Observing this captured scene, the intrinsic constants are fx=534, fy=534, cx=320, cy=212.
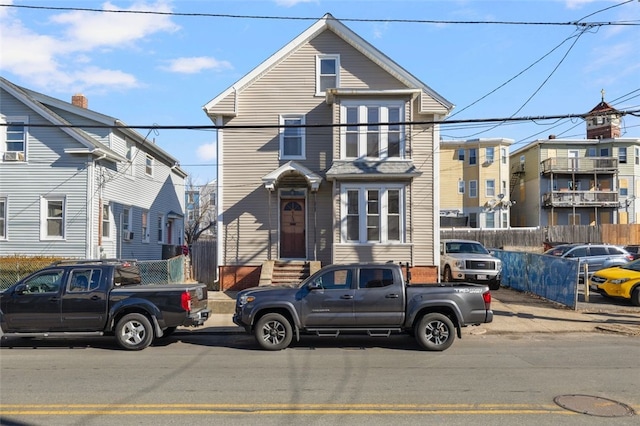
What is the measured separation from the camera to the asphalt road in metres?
6.28

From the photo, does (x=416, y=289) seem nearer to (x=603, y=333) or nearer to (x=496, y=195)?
(x=603, y=333)

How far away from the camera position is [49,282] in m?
11.1

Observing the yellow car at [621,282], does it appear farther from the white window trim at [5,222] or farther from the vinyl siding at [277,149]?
the white window trim at [5,222]

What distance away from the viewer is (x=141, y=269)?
17.8 meters

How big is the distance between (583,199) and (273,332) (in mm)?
43219

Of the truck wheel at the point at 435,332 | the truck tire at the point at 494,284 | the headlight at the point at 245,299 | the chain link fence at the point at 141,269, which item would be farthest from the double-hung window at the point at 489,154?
the headlight at the point at 245,299

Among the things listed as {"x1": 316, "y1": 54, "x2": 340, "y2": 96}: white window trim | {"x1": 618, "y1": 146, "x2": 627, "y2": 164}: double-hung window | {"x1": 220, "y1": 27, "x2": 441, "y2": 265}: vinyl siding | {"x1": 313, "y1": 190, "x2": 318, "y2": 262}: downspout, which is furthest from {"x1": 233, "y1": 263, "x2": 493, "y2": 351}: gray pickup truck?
{"x1": 618, "y1": 146, "x2": 627, "y2": 164}: double-hung window

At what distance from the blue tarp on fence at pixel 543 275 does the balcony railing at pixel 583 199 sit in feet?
86.1

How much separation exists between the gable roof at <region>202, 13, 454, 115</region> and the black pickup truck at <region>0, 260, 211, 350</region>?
1008cm

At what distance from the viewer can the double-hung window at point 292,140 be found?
784 inches

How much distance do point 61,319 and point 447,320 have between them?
7767 mm

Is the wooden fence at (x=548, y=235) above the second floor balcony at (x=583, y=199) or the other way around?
the other way around

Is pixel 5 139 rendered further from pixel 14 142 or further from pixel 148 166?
pixel 148 166

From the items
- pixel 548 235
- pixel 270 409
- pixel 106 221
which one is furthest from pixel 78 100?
pixel 548 235
